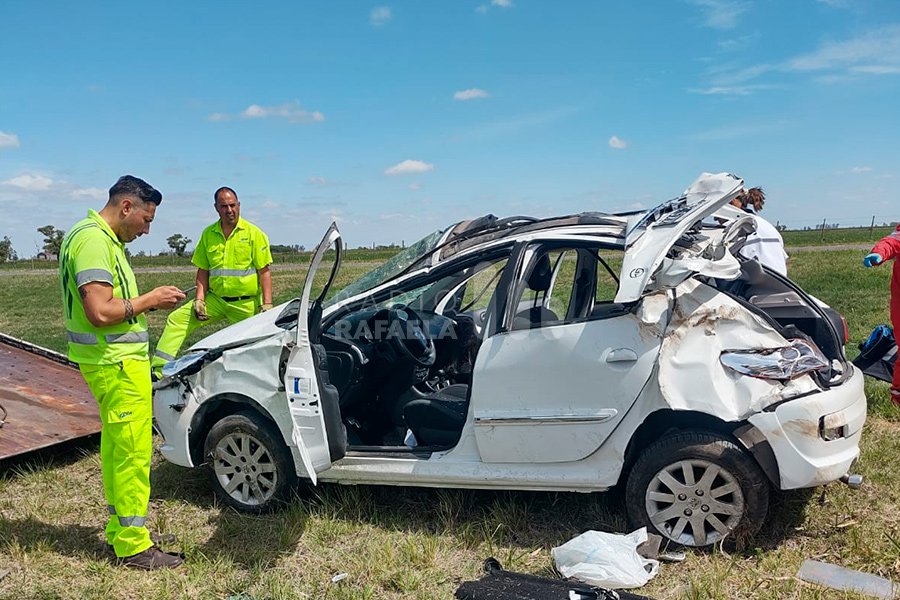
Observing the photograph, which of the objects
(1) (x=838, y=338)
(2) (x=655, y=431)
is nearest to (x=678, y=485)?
(2) (x=655, y=431)

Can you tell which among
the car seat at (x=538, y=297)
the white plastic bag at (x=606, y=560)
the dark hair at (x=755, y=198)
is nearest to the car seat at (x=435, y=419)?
the car seat at (x=538, y=297)

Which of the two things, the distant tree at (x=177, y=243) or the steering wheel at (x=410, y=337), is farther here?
the distant tree at (x=177, y=243)

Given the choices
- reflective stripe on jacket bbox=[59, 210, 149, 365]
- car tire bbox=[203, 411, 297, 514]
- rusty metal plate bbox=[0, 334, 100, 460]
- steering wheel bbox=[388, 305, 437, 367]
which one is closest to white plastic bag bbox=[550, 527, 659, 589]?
steering wheel bbox=[388, 305, 437, 367]

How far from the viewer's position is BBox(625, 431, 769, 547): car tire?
10.4ft

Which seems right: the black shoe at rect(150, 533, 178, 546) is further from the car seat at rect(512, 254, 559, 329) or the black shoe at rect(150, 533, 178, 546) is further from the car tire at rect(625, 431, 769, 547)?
the car tire at rect(625, 431, 769, 547)

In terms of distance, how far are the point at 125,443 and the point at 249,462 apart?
75 centimetres

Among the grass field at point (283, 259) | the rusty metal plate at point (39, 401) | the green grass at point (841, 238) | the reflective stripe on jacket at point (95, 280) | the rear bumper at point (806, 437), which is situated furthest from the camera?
the grass field at point (283, 259)

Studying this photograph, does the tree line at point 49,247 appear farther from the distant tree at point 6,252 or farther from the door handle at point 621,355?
the door handle at point 621,355

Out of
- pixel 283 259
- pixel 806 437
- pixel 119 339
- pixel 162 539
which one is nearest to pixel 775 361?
pixel 806 437

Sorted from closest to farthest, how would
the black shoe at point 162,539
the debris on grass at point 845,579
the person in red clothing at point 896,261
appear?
the debris on grass at point 845,579
the black shoe at point 162,539
the person in red clothing at point 896,261

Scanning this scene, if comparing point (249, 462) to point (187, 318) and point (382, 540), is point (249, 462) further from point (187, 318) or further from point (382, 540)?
point (187, 318)

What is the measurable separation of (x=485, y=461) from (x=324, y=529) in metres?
1.00

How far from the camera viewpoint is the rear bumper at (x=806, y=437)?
3.07m

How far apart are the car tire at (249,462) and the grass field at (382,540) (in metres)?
0.11
